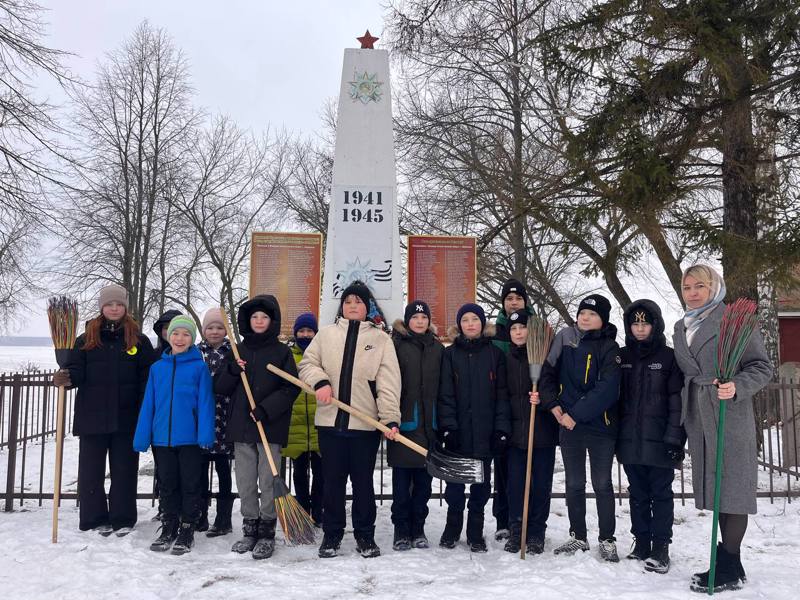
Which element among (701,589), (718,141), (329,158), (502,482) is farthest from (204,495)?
(329,158)

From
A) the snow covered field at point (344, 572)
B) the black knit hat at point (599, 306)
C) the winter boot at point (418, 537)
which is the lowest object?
the snow covered field at point (344, 572)

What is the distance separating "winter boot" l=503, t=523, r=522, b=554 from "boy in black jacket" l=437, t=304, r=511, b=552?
0.17 m

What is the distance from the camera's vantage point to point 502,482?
462 cm

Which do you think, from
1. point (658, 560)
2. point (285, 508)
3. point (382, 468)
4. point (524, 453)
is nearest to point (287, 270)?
point (382, 468)

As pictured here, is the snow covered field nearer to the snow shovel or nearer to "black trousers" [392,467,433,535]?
"black trousers" [392,467,433,535]

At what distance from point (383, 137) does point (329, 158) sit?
41.5 ft

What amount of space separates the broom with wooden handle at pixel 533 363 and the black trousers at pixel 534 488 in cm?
5

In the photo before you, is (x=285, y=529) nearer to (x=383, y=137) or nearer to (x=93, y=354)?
(x=93, y=354)

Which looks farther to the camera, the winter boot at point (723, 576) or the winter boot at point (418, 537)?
the winter boot at point (418, 537)

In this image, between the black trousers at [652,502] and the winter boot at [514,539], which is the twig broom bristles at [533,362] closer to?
the winter boot at [514,539]

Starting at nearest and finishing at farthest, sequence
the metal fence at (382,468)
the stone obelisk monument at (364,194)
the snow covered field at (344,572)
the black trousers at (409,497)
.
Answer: the snow covered field at (344,572), the black trousers at (409,497), the metal fence at (382,468), the stone obelisk monument at (364,194)

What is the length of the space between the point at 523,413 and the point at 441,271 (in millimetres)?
3166

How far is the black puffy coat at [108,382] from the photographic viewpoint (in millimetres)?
4441

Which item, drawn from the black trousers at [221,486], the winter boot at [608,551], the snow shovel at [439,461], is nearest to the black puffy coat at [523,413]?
the snow shovel at [439,461]
